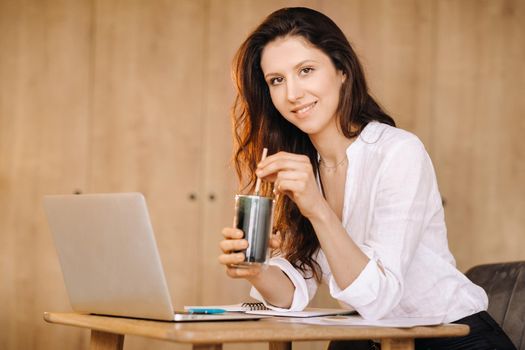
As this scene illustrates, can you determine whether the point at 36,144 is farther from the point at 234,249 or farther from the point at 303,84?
the point at 234,249

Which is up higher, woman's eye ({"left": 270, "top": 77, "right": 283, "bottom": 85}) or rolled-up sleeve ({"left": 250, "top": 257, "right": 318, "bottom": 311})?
woman's eye ({"left": 270, "top": 77, "right": 283, "bottom": 85})

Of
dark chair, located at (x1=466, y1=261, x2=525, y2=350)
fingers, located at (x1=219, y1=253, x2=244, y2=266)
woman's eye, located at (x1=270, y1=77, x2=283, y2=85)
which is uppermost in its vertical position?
woman's eye, located at (x1=270, y1=77, x2=283, y2=85)

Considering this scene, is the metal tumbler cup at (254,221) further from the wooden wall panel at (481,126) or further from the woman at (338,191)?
the wooden wall panel at (481,126)

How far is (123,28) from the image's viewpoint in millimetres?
4109

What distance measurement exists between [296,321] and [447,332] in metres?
0.26

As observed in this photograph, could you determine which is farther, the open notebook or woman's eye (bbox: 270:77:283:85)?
woman's eye (bbox: 270:77:283:85)

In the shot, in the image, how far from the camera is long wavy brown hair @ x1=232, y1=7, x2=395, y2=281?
2025mm

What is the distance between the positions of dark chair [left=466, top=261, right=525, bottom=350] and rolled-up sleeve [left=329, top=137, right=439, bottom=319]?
0.48 meters

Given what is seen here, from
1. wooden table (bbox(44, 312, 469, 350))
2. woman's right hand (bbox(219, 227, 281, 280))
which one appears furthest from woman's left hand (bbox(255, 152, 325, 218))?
wooden table (bbox(44, 312, 469, 350))

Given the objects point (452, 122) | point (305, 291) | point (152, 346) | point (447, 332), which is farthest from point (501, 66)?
point (447, 332)

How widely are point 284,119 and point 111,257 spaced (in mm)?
815

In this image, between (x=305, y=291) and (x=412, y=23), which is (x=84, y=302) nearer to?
(x=305, y=291)

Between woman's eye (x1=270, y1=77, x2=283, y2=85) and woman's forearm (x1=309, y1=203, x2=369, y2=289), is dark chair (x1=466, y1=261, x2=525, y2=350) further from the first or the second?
woman's eye (x1=270, y1=77, x2=283, y2=85)

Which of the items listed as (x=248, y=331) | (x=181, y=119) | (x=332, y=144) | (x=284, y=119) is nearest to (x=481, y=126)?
(x=181, y=119)
